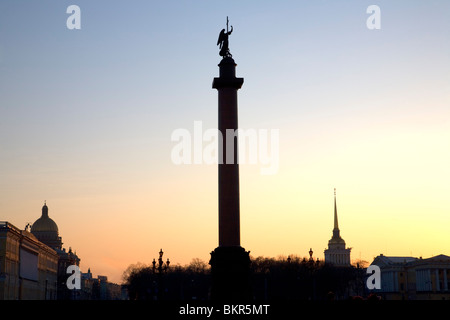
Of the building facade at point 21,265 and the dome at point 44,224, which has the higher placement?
the dome at point 44,224

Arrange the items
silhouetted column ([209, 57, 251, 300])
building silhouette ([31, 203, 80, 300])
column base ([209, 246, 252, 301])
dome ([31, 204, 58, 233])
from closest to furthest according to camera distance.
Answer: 1. column base ([209, 246, 252, 301])
2. silhouetted column ([209, 57, 251, 300])
3. building silhouette ([31, 203, 80, 300])
4. dome ([31, 204, 58, 233])

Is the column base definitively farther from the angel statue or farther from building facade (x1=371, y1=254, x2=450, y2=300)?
building facade (x1=371, y1=254, x2=450, y2=300)

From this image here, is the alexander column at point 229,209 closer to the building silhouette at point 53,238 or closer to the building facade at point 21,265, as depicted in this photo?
the building facade at point 21,265

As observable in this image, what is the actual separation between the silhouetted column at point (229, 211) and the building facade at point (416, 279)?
93921 millimetres

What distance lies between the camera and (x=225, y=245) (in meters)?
36.4

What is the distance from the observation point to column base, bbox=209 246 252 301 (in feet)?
117

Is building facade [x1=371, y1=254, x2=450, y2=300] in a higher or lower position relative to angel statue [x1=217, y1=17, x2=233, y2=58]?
lower

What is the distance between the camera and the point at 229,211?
121 feet

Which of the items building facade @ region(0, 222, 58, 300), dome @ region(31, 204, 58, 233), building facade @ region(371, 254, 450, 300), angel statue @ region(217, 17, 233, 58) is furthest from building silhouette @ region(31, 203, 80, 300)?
angel statue @ region(217, 17, 233, 58)

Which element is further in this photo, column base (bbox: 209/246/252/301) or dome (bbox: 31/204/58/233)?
dome (bbox: 31/204/58/233)

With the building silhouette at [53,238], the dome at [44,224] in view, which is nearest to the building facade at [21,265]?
the building silhouette at [53,238]

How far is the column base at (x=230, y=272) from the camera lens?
35.6 meters
